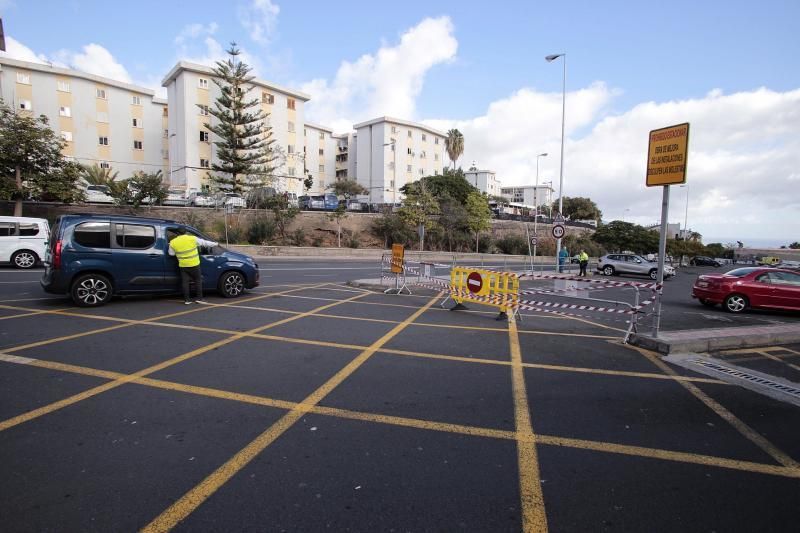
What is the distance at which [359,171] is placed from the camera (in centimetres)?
6756

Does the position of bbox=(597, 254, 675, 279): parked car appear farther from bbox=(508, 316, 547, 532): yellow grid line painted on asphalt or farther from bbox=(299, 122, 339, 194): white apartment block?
bbox=(299, 122, 339, 194): white apartment block

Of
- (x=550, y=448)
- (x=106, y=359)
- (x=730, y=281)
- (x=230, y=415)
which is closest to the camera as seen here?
(x=550, y=448)

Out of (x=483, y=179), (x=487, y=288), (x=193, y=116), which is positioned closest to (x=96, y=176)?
(x=193, y=116)

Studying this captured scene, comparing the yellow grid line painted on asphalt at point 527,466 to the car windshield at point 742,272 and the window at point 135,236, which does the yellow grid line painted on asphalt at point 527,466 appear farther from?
the car windshield at point 742,272

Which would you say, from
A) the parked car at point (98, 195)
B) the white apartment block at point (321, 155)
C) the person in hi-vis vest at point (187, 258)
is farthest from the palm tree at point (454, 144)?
the person in hi-vis vest at point (187, 258)

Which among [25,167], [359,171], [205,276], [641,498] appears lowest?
[641,498]

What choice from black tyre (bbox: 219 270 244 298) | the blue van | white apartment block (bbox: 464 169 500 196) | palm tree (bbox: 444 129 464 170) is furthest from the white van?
white apartment block (bbox: 464 169 500 196)

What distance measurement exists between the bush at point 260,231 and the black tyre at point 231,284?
72.4 ft

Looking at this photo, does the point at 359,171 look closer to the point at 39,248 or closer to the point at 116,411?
the point at 39,248

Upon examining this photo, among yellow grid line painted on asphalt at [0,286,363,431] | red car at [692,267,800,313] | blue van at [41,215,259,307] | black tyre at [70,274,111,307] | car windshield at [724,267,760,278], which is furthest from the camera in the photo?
car windshield at [724,267,760,278]

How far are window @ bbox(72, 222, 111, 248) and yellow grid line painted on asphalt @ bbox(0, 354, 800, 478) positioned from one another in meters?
4.36

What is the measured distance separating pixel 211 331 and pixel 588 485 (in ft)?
19.9

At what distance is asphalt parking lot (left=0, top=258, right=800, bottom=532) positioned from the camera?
8.85ft

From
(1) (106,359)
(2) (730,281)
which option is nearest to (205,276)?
→ (1) (106,359)
